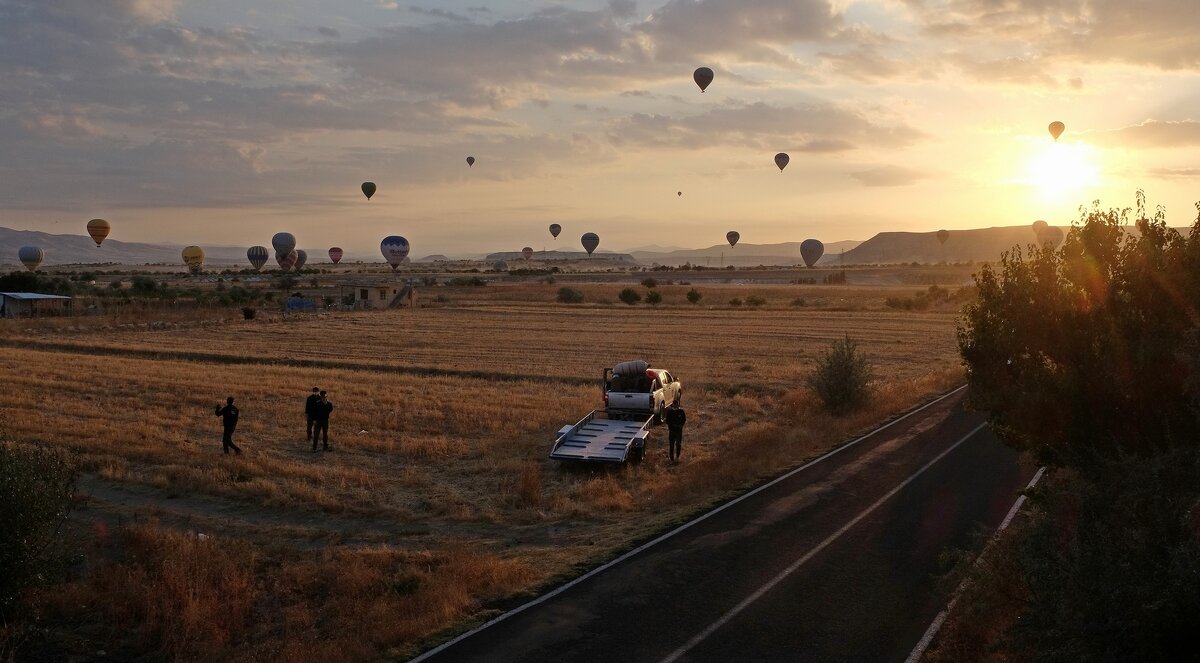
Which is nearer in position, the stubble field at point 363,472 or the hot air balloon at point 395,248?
the stubble field at point 363,472

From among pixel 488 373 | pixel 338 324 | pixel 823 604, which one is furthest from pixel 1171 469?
pixel 338 324

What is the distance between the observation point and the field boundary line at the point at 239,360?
39531mm

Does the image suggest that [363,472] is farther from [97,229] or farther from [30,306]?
[97,229]

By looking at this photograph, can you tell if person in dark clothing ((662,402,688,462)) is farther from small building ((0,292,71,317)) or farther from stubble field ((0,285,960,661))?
small building ((0,292,71,317))

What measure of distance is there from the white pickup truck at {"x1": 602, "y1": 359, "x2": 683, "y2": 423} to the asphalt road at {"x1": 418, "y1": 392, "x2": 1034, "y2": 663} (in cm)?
619

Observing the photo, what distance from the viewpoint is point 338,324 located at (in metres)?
68.6

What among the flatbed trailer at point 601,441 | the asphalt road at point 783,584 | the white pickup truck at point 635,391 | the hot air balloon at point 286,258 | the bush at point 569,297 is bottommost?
the asphalt road at point 783,584

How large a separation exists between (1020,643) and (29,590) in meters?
12.5

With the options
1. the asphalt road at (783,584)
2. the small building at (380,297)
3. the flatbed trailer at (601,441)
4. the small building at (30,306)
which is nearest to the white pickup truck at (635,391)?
the flatbed trailer at (601,441)

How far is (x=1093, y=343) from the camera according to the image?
1220 centimetres

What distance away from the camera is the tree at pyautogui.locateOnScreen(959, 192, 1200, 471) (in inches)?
444

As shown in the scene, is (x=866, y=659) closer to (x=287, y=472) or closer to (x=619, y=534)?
(x=619, y=534)

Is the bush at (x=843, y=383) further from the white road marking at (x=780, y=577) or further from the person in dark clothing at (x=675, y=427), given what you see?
the person in dark clothing at (x=675, y=427)

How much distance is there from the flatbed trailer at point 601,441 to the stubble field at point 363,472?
529mm
